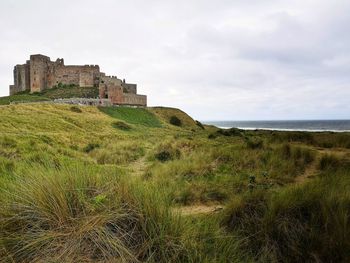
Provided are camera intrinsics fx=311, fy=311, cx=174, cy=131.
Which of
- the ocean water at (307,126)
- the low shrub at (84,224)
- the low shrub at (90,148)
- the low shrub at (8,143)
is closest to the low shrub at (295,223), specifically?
the low shrub at (84,224)

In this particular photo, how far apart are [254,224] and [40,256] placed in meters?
2.36

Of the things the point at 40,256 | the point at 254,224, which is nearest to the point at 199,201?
the point at 254,224

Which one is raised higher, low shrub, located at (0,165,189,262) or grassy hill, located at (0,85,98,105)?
grassy hill, located at (0,85,98,105)

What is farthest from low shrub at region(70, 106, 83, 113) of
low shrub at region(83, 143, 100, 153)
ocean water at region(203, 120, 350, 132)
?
ocean water at region(203, 120, 350, 132)

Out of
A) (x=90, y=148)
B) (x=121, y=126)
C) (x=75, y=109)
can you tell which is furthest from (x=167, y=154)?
(x=75, y=109)

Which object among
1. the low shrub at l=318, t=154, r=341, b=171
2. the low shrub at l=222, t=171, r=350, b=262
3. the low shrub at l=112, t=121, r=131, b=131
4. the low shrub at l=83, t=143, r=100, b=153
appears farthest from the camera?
the low shrub at l=112, t=121, r=131, b=131

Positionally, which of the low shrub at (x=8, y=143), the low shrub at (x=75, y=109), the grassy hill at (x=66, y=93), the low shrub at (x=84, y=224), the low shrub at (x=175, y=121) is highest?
the grassy hill at (x=66, y=93)

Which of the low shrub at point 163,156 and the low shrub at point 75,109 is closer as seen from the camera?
the low shrub at point 163,156

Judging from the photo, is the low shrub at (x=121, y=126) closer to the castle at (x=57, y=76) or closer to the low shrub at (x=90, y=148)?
the low shrub at (x=90, y=148)

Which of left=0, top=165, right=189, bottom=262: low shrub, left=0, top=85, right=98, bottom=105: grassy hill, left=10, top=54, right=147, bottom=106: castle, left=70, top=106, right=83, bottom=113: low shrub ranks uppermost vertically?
left=10, top=54, right=147, bottom=106: castle

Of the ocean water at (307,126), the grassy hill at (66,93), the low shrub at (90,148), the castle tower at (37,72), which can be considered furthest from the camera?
the castle tower at (37,72)

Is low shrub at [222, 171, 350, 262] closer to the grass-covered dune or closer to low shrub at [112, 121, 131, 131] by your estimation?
the grass-covered dune

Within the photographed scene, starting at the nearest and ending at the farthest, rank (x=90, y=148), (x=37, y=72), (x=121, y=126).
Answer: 1. (x=90, y=148)
2. (x=121, y=126)
3. (x=37, y=72)

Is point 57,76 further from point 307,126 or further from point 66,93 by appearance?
point 307,126
